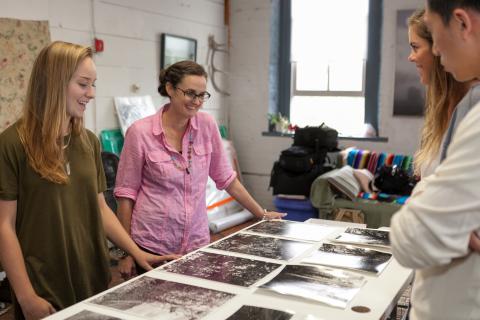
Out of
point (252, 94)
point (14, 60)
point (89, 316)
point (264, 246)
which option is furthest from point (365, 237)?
point (252, 94)

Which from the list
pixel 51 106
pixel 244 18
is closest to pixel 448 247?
pixel 51 106

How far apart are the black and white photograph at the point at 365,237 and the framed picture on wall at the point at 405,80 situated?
3162 millimetres

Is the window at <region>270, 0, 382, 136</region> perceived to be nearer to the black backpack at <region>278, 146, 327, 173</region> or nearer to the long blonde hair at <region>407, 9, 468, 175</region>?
the black backpack at <region>278, 146, 327, 173</region>

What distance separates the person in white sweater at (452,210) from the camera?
2.77ft

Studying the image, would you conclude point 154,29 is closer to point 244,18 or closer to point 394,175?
point 244,18

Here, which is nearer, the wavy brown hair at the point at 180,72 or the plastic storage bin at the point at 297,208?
the wavy brown hair at the point at 180,72

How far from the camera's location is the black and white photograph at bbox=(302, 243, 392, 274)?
1.83 m

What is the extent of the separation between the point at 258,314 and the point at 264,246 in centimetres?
69

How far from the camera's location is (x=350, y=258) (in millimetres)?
1927

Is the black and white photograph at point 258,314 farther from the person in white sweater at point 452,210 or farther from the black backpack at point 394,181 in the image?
the black backpack at point 394,181

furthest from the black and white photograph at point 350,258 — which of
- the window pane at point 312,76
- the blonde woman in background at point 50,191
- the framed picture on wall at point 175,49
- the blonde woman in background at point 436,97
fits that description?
the window pane at point 312,76

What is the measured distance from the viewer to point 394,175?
468 cm

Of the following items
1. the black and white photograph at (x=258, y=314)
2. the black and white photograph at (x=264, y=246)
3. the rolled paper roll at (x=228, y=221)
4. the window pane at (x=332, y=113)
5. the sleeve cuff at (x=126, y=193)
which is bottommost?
the rolled paper roll at (x=228, y=221)

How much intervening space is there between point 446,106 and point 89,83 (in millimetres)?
1162
